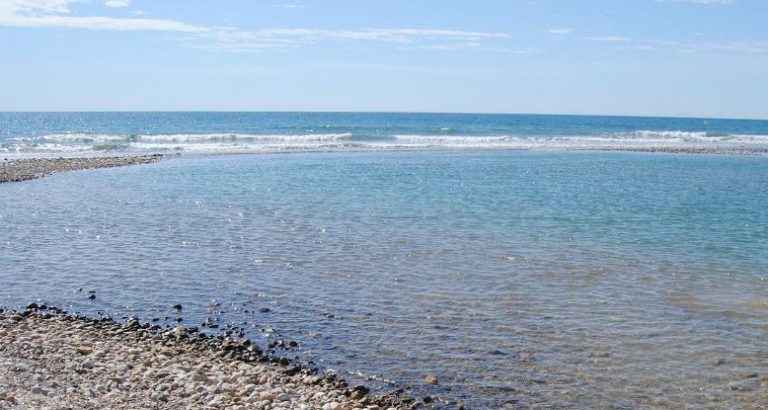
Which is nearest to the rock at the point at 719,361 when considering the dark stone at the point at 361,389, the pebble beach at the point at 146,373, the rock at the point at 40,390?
the pebble beach at the point at 146,373

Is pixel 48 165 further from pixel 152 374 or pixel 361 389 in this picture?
pixel 361 389

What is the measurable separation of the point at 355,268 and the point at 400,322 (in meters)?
3.53

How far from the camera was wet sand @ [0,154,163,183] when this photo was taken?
32281 millimetres

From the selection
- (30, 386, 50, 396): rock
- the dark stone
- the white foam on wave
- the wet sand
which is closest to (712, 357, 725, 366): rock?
the dark stone

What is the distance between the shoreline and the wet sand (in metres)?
23.3

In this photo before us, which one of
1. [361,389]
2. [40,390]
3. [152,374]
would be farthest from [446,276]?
[40,390]

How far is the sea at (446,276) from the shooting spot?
9.04 metres

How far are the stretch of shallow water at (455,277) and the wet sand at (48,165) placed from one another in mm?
4662

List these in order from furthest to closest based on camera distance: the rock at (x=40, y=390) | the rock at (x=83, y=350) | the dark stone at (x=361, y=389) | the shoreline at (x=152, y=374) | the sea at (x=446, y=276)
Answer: the rock at (x=83, y=350)
the sea at (x=446, y=276)
the dark stone at (x=361, y=389)
the shoreline at (x=152, y=374)
the rock at (x=40, y=390)

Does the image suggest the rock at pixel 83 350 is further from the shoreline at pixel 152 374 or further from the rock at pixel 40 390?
the rock at pixel 40 390

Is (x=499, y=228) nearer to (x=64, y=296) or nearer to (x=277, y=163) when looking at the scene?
(x=64, y=296)

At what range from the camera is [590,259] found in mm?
15086

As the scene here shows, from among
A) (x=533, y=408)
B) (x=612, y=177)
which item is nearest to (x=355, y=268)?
(x=533, y=408)

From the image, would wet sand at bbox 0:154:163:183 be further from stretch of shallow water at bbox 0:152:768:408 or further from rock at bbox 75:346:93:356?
rock at bbox 75:346:93:356
